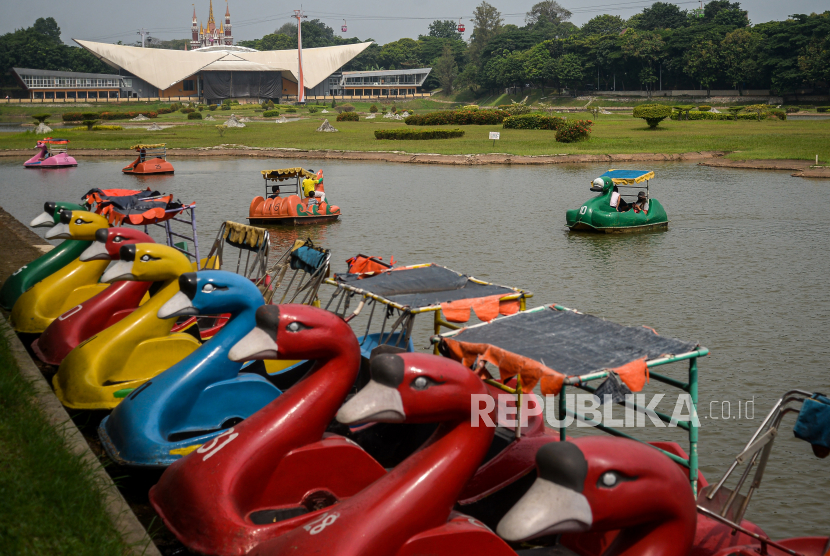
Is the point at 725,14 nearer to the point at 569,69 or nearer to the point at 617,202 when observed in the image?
the point at 569,69

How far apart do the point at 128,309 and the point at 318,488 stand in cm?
485

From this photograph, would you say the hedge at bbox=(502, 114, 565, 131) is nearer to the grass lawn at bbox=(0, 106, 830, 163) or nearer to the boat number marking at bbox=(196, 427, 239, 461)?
the grass lawn at bbox=(0, 106, 830, 163)

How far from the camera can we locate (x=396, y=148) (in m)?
43.4

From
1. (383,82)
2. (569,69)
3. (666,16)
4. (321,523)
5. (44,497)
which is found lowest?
(44,497)

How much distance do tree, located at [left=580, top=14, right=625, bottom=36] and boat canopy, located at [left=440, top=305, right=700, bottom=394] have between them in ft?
378

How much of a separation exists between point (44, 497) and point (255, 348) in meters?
1.75

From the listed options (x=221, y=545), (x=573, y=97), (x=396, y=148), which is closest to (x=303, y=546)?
(x=221, y=545)

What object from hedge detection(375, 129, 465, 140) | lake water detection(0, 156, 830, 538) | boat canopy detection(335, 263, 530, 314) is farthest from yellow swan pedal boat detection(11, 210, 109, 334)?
hedge detection(375, 129, 465, 140)

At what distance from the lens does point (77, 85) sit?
115000mm

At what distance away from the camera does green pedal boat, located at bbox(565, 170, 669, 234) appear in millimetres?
20520

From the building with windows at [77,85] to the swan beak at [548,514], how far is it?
123m

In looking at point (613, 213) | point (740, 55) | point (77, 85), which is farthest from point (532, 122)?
point (77, 85)

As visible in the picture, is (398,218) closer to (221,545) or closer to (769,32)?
(221,545)

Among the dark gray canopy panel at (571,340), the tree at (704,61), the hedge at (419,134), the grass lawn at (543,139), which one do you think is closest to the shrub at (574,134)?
the grass lawn at (543,139)
